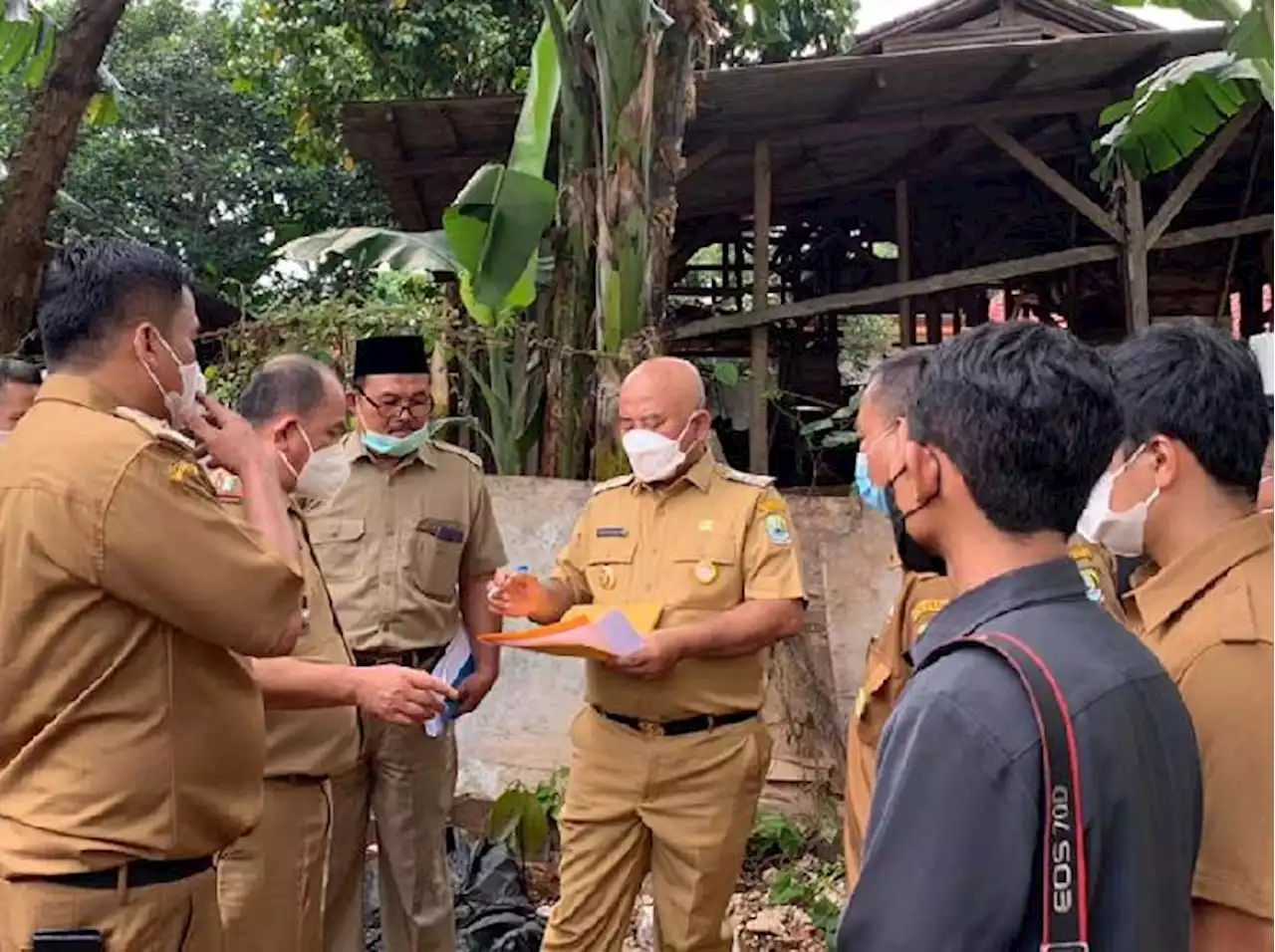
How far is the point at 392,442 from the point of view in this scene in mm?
3666

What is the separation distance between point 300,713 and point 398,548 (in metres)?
0.67

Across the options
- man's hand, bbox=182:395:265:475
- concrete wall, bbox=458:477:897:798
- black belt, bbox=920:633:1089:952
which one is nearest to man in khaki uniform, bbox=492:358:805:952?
man's hand, bbox=182:395:265:475

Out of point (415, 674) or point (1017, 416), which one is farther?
point (415, 674)

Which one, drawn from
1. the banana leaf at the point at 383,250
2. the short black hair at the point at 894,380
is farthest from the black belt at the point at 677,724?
the banana leaf at the point at 383,250

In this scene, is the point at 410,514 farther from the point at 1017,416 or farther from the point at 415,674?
the point at 1017,416

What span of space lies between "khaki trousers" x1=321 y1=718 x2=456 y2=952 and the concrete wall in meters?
1.51

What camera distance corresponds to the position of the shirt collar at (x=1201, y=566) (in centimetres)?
169

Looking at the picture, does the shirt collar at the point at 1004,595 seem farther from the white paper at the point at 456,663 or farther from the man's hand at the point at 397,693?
the white paper at the point at 456,663

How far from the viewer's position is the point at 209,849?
223 cm

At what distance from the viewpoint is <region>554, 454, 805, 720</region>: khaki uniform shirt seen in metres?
3.39

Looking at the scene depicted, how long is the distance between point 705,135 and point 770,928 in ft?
16.2

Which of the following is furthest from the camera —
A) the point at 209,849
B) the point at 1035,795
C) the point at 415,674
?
the point at 415,674

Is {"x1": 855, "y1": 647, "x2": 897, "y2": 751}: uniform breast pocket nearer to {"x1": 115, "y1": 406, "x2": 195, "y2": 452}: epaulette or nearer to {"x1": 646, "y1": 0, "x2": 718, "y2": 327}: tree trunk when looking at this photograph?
{"x1": 115, "y1": 406, "x2": 195, "y2": 452}: epaulette

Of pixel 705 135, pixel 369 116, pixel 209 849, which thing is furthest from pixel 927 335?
pixel 209 849
